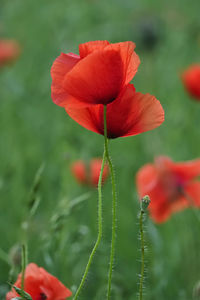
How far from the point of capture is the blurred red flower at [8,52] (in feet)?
11.3

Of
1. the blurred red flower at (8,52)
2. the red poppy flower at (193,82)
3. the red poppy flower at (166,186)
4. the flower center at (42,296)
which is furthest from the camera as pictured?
the blurred red flower at (8,52)

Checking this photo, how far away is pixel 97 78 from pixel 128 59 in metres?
0.06

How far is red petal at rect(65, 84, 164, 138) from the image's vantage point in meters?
0.82

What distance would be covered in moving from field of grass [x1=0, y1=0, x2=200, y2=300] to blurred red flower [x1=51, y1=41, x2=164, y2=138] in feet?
0.67

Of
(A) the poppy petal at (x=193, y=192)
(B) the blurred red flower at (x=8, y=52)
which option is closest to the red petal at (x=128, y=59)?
(A) the poppy petal at (x=193, y=192)

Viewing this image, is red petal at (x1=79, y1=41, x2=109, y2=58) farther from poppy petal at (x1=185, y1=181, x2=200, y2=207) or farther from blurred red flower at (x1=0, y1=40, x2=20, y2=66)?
blurred red flower at (x1=0, y1=40, x2=20, y2=66)

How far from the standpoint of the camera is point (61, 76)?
809 millimetres

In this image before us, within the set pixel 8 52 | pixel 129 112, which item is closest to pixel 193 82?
pixel 129 112

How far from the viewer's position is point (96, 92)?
0.78 meters

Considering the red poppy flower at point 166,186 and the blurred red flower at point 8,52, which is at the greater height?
the blurred red flower at point 8,52

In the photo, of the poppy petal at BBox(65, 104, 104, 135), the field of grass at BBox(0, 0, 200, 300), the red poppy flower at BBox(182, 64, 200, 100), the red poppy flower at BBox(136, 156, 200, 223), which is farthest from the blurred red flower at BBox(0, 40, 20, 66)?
the poppy petal at BBox(65, 104, 104, 135)

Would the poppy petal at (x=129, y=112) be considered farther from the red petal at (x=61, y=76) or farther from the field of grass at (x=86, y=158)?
the field of grass at (x=86, y=158)

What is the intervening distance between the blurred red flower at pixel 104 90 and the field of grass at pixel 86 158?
0.67ft

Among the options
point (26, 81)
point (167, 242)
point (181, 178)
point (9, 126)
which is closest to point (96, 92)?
point (181, 178)
